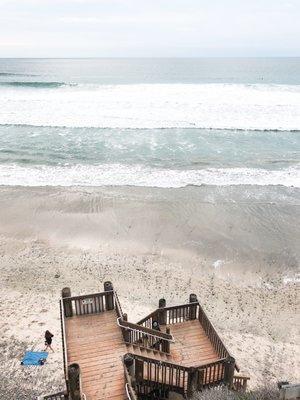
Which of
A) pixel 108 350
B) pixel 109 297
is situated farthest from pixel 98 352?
pixel 109 297

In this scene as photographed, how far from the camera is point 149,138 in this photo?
38375 millimetres

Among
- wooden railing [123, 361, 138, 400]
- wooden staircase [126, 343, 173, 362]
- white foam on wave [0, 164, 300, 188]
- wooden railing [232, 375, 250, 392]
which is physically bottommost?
wooden railing [232, 375, 250, 392]

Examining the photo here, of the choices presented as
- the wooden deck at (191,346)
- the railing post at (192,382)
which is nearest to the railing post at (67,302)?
the wooden deck at (191,346)

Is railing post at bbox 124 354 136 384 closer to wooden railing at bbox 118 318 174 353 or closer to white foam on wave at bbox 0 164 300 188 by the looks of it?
wooden railing at bbox 118 318 174 353

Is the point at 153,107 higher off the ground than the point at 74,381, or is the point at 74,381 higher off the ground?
the point at 153,107

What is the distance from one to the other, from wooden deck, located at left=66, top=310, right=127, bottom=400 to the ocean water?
16142mm

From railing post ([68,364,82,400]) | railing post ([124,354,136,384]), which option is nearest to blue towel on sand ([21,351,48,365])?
railing post ([68,364,82,400])

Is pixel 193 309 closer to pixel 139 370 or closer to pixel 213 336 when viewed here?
pixel 213 336

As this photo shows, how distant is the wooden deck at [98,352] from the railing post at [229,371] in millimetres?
2753

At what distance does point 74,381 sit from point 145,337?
2939 millimetres

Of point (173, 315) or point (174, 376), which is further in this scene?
point (173, 315)

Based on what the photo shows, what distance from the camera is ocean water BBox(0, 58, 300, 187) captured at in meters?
28.5

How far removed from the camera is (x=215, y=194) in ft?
82.7

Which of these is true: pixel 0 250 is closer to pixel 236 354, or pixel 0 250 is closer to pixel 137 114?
pixel 236 354
